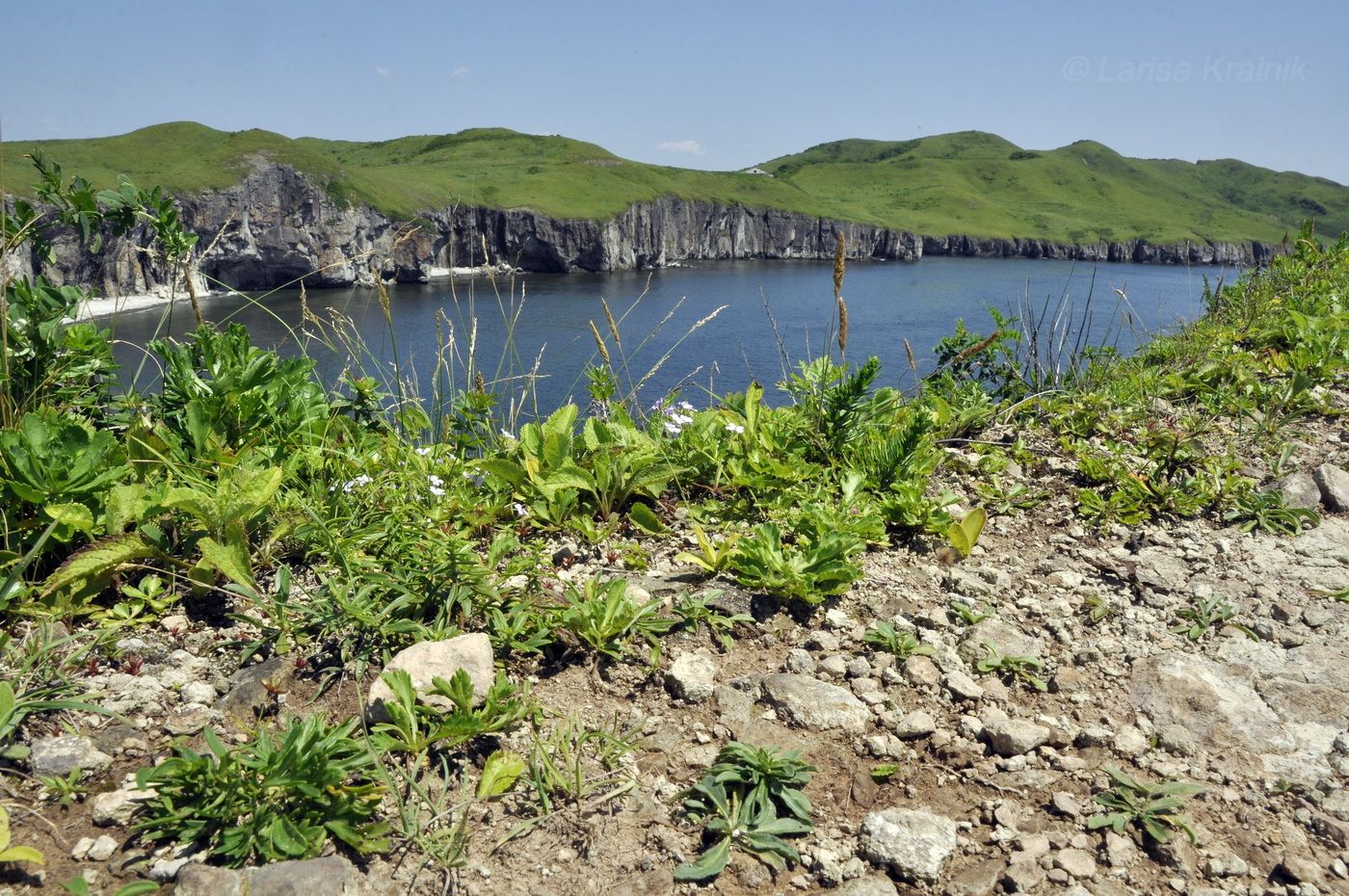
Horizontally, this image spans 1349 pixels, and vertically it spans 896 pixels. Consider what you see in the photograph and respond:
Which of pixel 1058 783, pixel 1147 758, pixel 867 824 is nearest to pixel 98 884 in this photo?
pixel 867 824

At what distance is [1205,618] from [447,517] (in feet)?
9.96

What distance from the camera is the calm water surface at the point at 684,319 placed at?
30.5 feet

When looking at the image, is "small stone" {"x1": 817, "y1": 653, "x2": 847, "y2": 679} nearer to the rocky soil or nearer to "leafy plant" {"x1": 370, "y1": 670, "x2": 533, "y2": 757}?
the rocky soil

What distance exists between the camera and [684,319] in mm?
47656

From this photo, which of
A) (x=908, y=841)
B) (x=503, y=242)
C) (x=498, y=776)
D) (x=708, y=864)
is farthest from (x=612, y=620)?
(x=503, y=242)

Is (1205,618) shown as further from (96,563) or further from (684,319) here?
(684,319)

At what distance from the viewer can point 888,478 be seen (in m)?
4.05

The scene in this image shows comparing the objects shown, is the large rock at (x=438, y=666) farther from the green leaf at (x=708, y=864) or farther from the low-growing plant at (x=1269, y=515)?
the low-growing plant at (x=1269, y=515)

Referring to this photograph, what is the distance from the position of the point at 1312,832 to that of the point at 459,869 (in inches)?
85.4

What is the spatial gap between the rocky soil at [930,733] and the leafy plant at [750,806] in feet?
0.15

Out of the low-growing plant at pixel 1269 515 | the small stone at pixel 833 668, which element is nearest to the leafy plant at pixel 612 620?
the small stone at pixel 833 668

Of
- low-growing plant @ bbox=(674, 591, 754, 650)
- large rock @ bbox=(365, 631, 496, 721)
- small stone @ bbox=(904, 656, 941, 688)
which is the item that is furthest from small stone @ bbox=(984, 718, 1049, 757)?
large rock @ bbox=(365, 631, 496, 721)

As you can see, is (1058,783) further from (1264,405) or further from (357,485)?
(1264,405)

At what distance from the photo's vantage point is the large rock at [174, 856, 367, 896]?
1.81 metres
